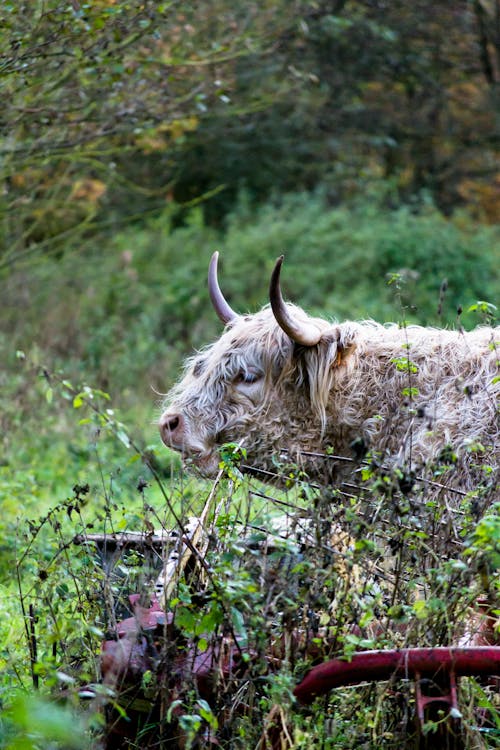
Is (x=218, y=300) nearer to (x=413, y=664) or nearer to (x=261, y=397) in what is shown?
(x=261, y=397)

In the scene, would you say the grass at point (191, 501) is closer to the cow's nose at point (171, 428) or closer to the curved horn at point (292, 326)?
the cow's nose at point (171, 428)

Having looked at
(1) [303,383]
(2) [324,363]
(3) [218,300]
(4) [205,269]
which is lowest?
(4) [205,269]

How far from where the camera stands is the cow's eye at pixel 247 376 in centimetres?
499

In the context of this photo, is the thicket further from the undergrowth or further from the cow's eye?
the cow's eye

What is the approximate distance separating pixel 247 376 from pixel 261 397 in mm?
123

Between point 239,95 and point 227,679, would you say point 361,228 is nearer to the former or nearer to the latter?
point 239,95

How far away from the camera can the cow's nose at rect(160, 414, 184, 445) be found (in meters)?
4.94

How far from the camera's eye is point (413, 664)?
2.68m

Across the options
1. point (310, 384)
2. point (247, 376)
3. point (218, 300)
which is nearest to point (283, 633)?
point (310, 384)

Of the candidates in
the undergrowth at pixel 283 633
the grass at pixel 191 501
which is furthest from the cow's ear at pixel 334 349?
the undergrowth at pixel 283 633

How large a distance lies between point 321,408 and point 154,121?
340 centimetres

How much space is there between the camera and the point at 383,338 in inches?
197

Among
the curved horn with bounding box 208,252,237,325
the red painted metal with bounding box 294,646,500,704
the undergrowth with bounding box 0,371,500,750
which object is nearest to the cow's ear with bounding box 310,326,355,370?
the curved horn with bounding box 208,252,237,325

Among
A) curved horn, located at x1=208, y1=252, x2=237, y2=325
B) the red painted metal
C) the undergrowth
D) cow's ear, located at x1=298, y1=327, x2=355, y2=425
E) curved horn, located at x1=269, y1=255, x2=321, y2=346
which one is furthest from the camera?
curved horn, located at x1=208, y1=252, x2=237, y2=325
